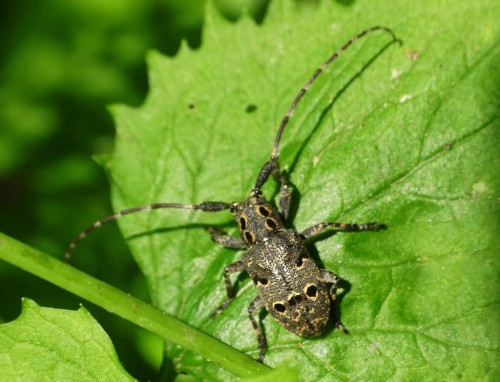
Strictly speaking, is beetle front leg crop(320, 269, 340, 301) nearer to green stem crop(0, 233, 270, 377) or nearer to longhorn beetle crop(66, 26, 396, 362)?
longhorn beetle crop(66, 26, 396, 362)

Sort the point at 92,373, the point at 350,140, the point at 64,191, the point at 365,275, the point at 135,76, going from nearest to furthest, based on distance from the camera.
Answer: the point at 92,373, the point at 365,275, the point at 350,140, the point at 64,191, the point at 135,76

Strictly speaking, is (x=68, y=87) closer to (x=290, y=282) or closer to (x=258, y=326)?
(x=290, y=282)

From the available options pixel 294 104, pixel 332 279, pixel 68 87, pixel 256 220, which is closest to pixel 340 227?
pixel 332 279

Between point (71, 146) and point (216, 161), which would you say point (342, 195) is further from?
point (71, 146)

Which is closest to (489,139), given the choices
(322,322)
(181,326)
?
(322,322)

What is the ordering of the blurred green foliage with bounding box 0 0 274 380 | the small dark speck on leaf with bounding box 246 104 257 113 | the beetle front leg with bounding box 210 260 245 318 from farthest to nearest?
the blurred green foliage with bounding box 0 0 274 380 < the small dark speck on leaf with bounding box 246 104 257 113 < the beetle front leg with bounding box 210 260 245 318

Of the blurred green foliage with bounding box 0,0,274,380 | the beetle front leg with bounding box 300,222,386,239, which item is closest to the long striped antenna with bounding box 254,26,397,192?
the beetle front leg with bounding box 300,222,386,239
